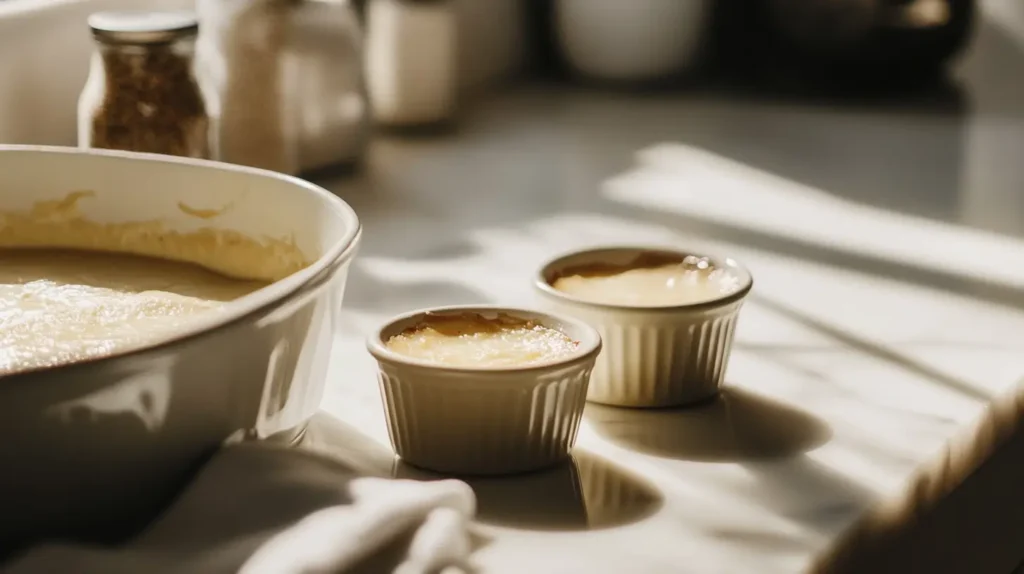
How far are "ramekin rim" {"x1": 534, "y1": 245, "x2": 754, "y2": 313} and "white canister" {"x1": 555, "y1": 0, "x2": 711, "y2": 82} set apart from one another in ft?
2.93

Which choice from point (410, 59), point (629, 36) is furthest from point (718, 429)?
point (629, 36)

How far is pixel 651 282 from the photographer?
2.50 ft

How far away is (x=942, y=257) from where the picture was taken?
1030mm

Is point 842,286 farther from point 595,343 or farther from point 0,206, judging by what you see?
point 0,206

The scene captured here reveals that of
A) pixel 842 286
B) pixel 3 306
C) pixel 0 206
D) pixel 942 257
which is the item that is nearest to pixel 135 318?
pixel 3 306

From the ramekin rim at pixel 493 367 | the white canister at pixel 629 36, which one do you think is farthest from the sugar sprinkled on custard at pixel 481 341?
the white canister at pixel 629 36

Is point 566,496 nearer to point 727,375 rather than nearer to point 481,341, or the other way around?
point 481,341

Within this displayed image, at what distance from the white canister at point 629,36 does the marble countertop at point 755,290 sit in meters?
0.05

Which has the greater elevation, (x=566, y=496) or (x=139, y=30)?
(x=139, y=30)

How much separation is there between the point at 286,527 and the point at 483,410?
0.44 ft

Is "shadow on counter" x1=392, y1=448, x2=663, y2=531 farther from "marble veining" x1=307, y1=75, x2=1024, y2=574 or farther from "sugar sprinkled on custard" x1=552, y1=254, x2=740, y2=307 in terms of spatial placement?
"sugar sprinkled on custard" x1=552, y1=254, x2=740, y2=307

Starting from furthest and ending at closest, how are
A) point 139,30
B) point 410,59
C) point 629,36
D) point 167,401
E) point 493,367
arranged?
point 629,36 → point 410,59 → point 139,30 → point 493,367 → point 167,401

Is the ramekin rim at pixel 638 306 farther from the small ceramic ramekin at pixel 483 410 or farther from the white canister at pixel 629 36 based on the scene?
the white canister at pixel 629 36

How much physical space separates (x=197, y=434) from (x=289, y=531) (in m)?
0.06
